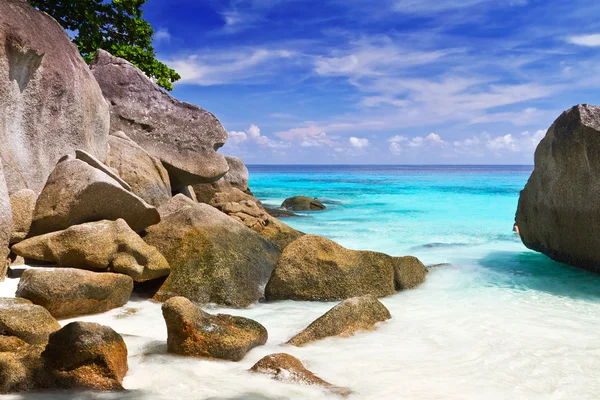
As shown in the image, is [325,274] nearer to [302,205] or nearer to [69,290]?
[69,290]

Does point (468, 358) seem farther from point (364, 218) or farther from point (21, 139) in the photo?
point (364, 218)

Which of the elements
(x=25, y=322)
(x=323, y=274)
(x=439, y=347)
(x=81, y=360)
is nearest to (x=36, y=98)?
(x=25, y=322)

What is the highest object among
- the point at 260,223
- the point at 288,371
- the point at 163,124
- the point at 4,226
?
the point at 163,124

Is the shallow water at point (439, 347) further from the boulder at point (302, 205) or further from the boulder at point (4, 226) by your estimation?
the boulder at point (302, 205)

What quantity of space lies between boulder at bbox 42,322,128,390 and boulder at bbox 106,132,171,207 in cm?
531

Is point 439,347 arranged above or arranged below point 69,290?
below

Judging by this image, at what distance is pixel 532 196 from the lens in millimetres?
9430

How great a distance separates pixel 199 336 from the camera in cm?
439

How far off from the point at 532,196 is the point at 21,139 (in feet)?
27.8

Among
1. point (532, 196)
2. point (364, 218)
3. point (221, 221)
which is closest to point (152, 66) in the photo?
point (364, 218)

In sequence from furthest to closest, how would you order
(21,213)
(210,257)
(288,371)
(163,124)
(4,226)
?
1. (163,124)
2. (210,257)
3. (21,213)
4. (4,226)
5. (288,371)

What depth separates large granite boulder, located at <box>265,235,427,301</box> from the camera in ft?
22.4

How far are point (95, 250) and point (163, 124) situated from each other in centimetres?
614

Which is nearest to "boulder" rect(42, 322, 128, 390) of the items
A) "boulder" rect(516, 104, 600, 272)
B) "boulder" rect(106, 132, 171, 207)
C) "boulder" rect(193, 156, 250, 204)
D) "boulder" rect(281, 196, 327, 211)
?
"boulder" rect(106, 132, 171, 207)
